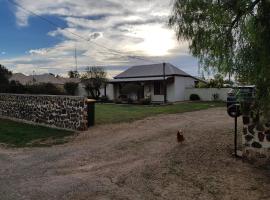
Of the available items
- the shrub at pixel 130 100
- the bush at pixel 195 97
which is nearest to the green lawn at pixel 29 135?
the shrub at pixel 130 100

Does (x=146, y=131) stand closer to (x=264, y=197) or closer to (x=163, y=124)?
(x=163, y=124)

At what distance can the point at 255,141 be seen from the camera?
9672 millimetres

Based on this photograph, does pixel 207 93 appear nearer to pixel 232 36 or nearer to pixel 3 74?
pixel 3 74

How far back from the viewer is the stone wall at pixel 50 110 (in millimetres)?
16984

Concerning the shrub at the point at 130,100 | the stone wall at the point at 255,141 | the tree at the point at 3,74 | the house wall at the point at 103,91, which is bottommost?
the stone wall at the point at 255,141

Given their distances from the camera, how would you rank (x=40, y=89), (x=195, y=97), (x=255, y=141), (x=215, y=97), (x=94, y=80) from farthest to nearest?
(x=94, y=80) < (x=195, y=97) < (x=215, y=97) < (x=40, y=89) < (x=255, y=141)

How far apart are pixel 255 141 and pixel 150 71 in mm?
30093

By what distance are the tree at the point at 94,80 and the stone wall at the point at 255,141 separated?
31399mm

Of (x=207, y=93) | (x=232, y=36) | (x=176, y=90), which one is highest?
(x=232, y=36)

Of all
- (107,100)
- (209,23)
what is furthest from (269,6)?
(107,100)

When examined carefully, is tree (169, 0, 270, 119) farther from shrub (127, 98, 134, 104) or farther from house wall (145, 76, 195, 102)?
house wall (145, 76, 195, 102)

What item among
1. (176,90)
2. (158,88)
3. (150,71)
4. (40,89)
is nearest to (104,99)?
(150,71)

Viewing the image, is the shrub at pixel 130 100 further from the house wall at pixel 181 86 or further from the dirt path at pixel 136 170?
the dirt path at pixel 136 170

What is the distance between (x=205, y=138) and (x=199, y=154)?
2236 millimetres
